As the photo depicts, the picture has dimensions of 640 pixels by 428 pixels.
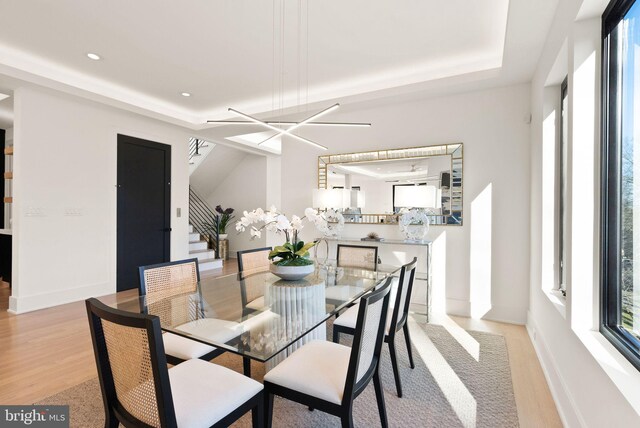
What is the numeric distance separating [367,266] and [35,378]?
8.69 feet

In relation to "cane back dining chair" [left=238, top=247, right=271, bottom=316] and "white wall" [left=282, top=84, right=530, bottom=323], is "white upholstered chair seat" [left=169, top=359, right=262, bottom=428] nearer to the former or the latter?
"cane back dining chair" [left=238, top=247, right=271, bottom=316]

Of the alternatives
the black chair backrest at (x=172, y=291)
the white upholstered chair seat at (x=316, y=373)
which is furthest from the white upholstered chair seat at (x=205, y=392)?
the black chair backrest at (x=172, y=291)

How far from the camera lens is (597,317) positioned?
5.51 ft

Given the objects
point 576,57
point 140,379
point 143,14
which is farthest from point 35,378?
point 576,57

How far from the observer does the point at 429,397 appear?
2.08 meters

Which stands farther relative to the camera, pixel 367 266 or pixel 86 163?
pixel 86 163

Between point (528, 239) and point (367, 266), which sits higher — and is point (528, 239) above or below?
above

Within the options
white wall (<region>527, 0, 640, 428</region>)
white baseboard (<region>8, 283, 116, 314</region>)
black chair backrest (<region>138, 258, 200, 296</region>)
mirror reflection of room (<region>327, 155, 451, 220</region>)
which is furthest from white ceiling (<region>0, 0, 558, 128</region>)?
white baseboard (<region>8, 283, 116, 314</region>)

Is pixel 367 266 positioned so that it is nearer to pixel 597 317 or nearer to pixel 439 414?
pixel 439 414

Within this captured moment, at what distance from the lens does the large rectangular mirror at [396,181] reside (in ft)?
12.5

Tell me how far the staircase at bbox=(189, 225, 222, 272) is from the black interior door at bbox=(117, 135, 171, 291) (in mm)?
1085

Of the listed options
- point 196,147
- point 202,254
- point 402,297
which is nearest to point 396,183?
point 402,297

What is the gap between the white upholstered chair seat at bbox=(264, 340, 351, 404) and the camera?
56.0 inches

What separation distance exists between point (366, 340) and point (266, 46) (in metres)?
2.92
